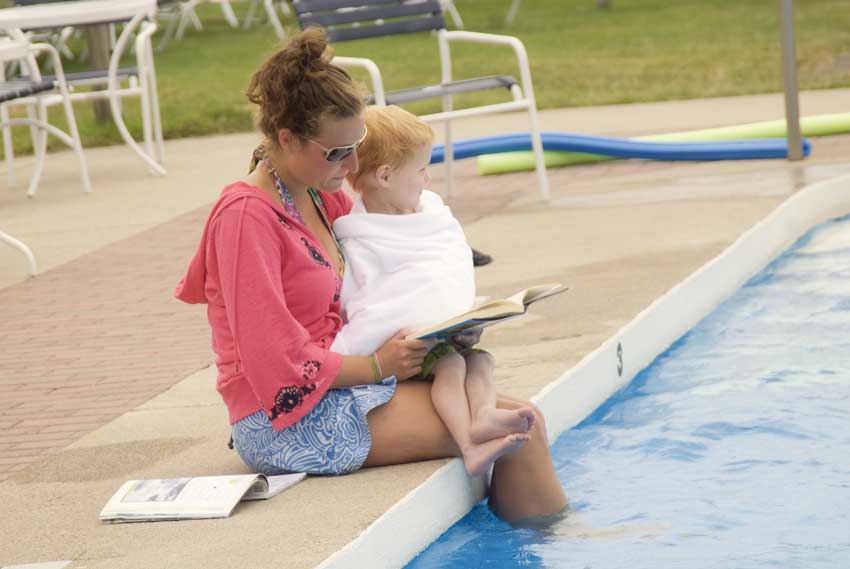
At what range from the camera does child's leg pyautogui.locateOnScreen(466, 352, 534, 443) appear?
326 centimetres

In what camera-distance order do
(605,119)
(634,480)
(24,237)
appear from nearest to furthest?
(634,480), (24,237), (605,119)

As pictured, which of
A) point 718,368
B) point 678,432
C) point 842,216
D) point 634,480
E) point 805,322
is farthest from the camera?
point 842,216

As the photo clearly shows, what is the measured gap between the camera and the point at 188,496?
3322 millimetres

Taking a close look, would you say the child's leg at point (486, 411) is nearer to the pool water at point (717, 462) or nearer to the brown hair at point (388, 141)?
the pool water at point (717, 462)

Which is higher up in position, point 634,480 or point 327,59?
point 327,59

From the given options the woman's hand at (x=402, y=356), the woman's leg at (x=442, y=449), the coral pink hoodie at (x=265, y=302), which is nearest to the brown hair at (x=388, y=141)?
the coral pink hoodie at (x=265, y=302)

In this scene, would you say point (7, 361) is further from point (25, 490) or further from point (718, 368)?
point (718, 368)

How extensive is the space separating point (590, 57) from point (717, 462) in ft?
36.7

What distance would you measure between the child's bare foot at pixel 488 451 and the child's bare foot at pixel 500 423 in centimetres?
1

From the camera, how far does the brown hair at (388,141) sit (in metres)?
3.48

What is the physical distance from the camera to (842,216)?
289 inches

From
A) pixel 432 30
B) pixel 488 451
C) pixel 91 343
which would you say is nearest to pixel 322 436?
pixel 488 451

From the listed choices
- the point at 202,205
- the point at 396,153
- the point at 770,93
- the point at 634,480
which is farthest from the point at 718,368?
the point at 770,93

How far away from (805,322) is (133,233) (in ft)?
12.1
